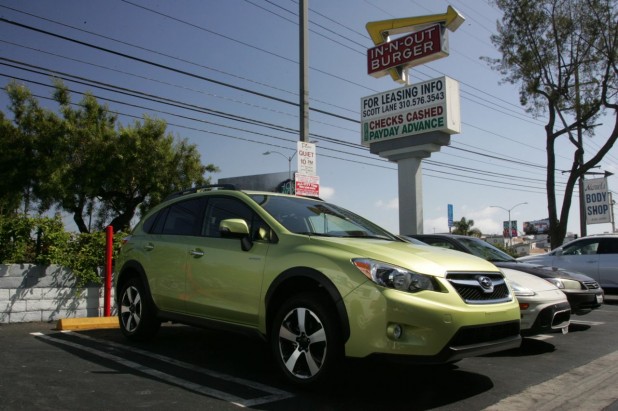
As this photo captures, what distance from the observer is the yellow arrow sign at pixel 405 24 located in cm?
1714

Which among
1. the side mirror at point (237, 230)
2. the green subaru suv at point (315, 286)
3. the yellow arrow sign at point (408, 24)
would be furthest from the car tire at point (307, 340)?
the yellow arrow sign at point (408, 24)

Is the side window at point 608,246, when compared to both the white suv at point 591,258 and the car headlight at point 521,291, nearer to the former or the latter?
the white suv at point 591,258

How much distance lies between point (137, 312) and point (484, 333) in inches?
155

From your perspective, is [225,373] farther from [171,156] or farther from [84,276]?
[171,156]

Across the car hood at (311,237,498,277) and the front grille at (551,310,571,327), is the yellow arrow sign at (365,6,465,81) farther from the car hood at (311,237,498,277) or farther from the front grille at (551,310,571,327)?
the car hood at (311,237,498,277)

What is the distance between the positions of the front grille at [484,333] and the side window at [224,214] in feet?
6.85

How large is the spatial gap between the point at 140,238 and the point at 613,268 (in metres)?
11.5

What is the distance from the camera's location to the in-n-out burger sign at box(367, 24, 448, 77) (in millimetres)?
17266

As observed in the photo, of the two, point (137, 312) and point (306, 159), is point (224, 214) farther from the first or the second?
point (306, 159)

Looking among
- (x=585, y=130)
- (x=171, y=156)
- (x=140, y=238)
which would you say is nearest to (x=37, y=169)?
(x=171, y=156)

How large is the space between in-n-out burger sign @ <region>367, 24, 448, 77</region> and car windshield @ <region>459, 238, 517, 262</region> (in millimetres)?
9993

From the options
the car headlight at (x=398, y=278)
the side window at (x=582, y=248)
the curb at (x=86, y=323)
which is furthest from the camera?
the side window at (x=582, y=248)

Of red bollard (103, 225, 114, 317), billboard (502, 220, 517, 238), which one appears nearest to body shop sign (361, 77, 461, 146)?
red bollard (103, 225, 114, 317)

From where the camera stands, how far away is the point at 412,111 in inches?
680
